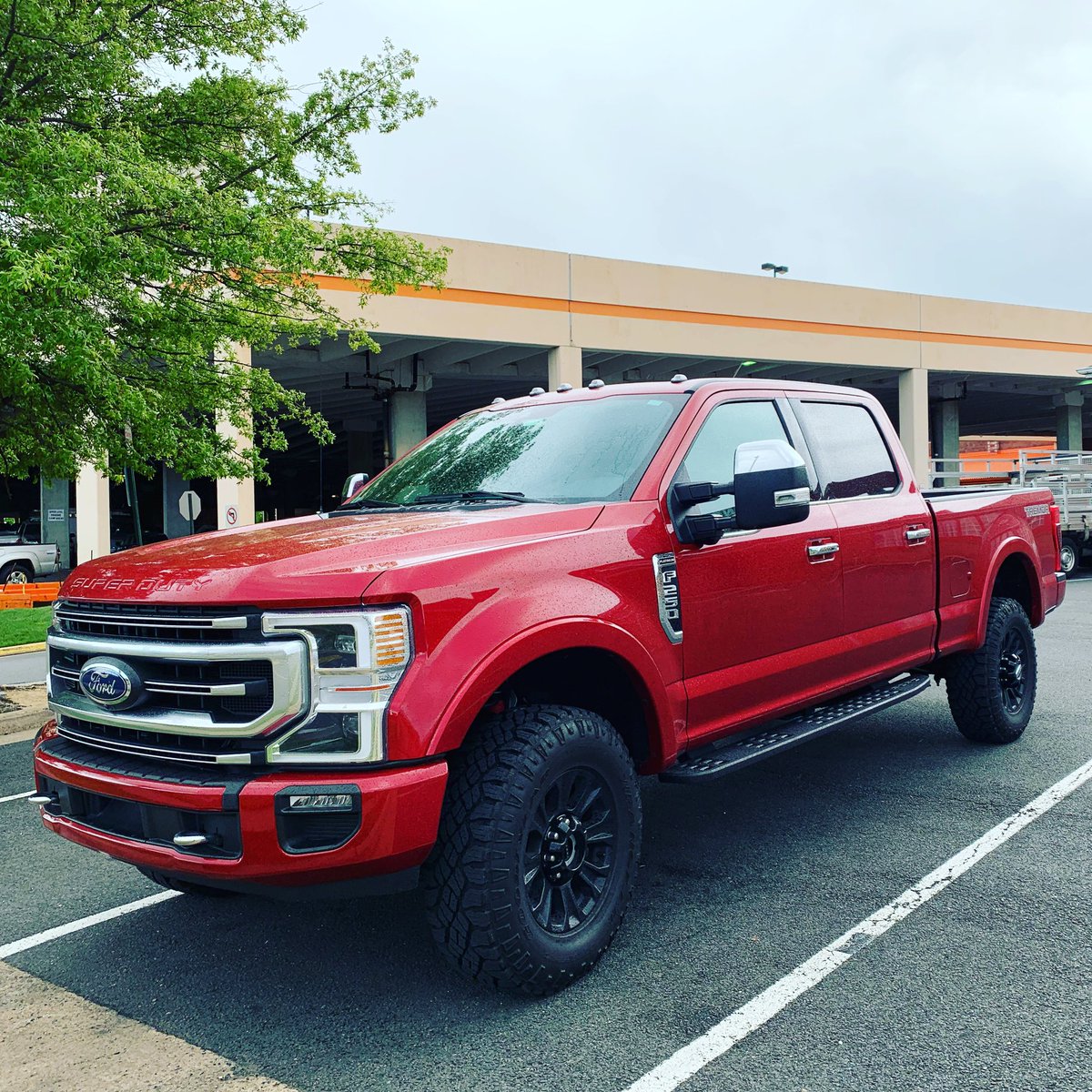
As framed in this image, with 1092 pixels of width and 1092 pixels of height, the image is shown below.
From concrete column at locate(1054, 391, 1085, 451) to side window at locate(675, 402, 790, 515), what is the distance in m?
37.8

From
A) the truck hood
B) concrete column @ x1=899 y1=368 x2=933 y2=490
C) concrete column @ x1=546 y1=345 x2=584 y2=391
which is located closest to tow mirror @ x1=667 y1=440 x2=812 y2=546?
the truck hood

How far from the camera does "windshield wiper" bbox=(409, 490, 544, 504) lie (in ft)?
13.2

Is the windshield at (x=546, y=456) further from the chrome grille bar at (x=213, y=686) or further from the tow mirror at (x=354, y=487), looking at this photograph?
the chrome grille bar at (x=213, y=686)

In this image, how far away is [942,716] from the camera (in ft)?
23.3

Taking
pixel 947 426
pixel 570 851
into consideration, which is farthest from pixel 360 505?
pixel 947 426

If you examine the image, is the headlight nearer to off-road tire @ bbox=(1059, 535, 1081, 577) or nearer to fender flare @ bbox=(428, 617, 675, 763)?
fender flare @ bbox=(428, 617, 675, 763)

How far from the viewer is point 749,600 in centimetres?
413

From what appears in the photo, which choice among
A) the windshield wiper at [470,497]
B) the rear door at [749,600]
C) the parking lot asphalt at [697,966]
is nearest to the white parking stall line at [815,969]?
the parking lot asphalt at [697,966]

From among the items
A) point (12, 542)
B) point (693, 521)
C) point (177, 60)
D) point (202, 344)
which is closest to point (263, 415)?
point (202, 344)

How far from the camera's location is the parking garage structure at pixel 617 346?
23.2m

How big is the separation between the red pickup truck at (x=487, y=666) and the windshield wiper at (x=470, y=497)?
0.02 meters

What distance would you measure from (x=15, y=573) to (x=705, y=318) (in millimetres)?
17247

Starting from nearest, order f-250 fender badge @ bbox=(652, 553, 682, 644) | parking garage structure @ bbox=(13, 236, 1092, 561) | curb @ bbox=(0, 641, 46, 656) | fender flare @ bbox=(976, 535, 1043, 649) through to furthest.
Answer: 1. f-250 fender badge @ bbox=(652, 553, 682, 644)
2. fender flare @ bbox=(976, 535, 1043, 649)
3. curb @ bbox=(0, 641, 46, 656)
4. parking garage structure @ bbox=(13, 236, 1092, 561)

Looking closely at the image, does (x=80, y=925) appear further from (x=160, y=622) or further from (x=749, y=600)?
(x=749, y=600)
